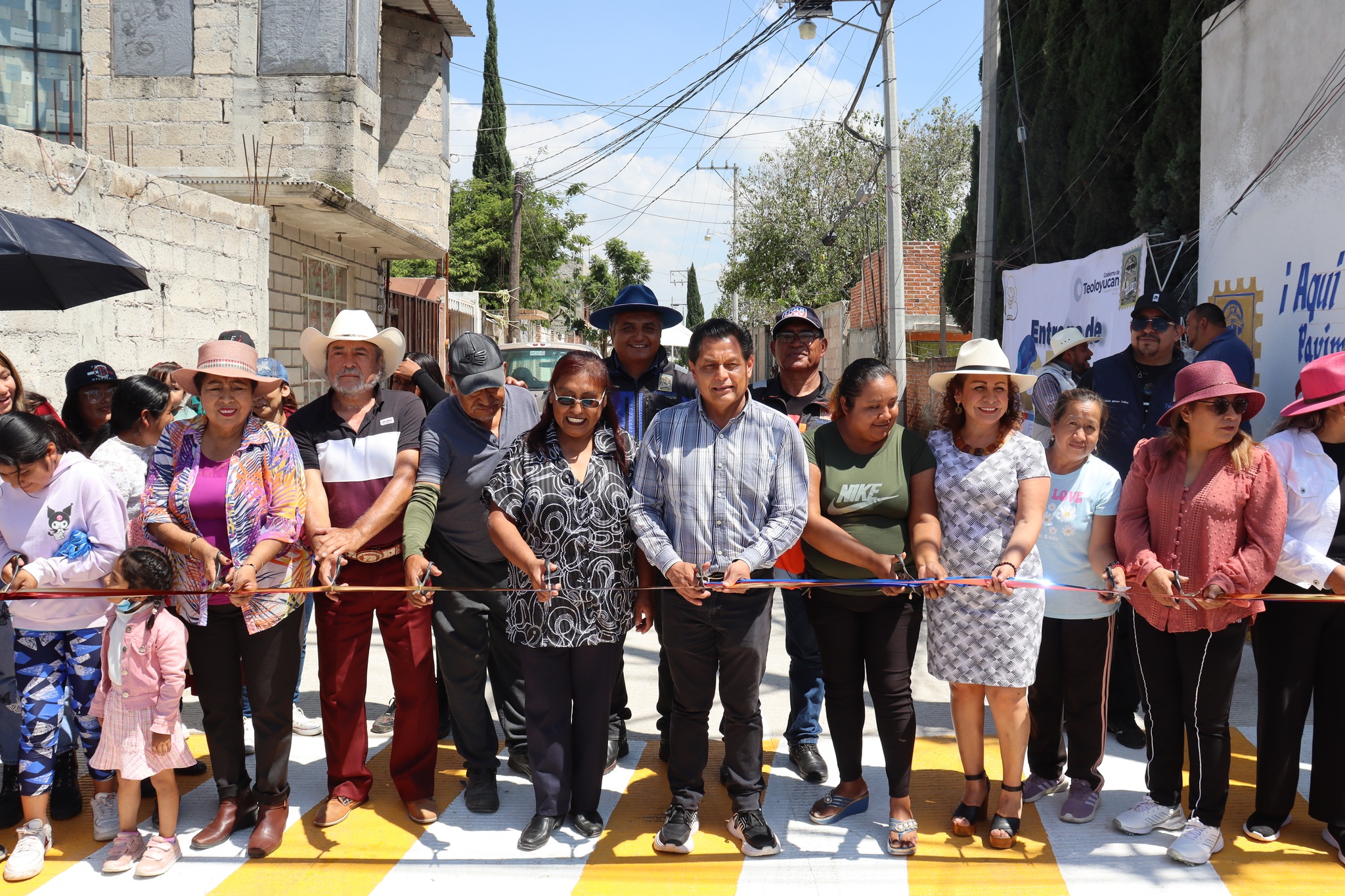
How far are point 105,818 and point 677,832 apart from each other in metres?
2.28


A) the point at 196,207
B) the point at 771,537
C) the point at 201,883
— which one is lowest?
the point at 201,883

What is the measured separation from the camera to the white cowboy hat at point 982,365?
12.5ft

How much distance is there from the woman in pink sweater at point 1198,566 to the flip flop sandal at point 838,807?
1019 millimetres

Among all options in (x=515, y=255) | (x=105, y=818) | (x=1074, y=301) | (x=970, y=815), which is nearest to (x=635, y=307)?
(x=970, y=815)

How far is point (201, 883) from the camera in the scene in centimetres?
354

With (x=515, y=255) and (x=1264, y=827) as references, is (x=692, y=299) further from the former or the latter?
(x=1264, y=827)

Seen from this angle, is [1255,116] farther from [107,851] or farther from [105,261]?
[107,851]

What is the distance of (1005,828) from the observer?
12.3ft

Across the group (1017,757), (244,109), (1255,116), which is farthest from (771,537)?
(244,109)

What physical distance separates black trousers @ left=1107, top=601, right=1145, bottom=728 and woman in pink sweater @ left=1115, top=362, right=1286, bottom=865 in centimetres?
102

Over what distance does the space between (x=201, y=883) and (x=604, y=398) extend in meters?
2.31

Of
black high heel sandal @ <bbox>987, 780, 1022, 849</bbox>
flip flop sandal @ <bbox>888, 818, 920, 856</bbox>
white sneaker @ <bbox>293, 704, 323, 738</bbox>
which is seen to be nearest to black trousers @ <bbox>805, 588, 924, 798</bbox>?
flip flop sandal @ <bbox>888, 818, 920, 856</bbox>

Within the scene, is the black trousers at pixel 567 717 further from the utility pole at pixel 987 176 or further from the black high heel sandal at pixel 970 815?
the utility pole at pixel 987 176

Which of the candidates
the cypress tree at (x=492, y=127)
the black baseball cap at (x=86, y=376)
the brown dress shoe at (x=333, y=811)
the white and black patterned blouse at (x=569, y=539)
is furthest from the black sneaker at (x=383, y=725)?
the cypress tree at (x=492, y=127)
